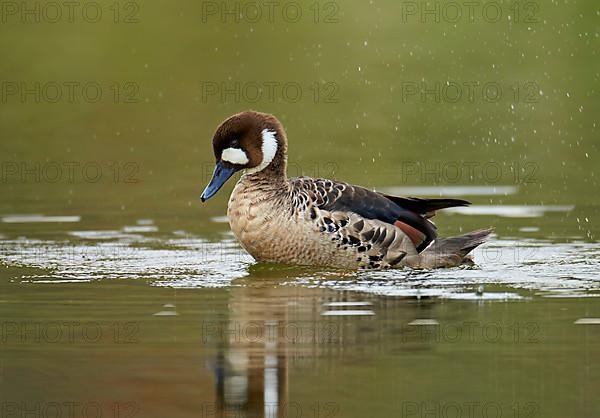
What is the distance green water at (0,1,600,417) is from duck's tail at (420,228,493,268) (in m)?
0.23

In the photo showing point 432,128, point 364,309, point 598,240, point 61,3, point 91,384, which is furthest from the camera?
point 61,3

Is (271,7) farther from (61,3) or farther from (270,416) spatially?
(270,416)

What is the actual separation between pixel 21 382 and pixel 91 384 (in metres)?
0.44

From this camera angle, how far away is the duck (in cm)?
1241

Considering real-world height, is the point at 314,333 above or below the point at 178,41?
below

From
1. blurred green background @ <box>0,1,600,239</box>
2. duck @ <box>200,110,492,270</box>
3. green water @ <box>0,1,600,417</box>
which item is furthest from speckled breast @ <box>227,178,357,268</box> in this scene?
blurred green background @ <box>0,1,600,239</box>

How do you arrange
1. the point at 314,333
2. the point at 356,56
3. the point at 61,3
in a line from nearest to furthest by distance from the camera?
the point at 314,333
the point at 356,56
the point at 61,3

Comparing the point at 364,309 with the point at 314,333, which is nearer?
the point at 314,333

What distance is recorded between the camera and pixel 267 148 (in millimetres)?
12938

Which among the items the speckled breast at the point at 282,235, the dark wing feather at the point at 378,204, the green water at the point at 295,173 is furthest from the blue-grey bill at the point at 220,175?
the green water at the point at 295,173

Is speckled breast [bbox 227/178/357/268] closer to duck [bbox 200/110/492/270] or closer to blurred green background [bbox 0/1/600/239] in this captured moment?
duck [bbox 200/110/492/270]

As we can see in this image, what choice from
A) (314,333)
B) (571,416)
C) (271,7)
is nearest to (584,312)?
(314,333)

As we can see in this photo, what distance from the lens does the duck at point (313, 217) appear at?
1241cm

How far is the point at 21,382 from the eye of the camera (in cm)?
866
